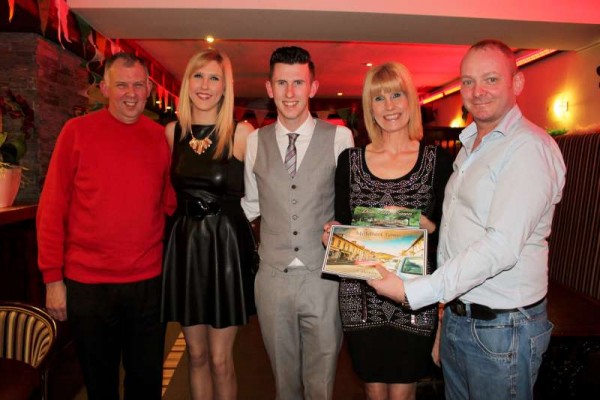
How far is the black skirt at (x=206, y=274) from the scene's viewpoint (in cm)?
203

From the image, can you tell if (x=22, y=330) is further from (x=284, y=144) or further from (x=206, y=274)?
(x=284, y=144)

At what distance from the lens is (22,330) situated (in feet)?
6.38

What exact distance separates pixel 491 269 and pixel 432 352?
732 mm

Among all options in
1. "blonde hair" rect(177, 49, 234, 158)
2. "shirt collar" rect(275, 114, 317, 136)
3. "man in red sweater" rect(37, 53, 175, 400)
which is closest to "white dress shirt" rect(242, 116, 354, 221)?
"shirt collar" rect(275, 114, 317, 136)

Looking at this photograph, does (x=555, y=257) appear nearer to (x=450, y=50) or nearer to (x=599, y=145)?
(x=599, y=145)

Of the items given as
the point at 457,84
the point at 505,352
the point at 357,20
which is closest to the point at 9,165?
the point at 505,352

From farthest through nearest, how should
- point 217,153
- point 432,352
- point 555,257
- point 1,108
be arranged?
point 555,257 < point 1,108 < point 217,153 < point 432,352

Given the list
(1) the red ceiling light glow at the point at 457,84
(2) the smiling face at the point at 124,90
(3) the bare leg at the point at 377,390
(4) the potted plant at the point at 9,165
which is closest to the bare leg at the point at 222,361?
(3) the bare leg at the point at 377,390

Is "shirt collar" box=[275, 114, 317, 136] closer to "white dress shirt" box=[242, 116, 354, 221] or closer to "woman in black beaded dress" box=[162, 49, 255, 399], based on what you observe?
"white dress shirt" box=[242, 116, 354, 221]

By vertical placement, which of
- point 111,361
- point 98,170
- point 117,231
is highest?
point 98,170

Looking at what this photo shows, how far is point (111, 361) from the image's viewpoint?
2104 millimetres

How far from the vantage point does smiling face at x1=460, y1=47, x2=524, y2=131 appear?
1.52m

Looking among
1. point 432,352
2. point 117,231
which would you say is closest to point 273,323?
point 432,352

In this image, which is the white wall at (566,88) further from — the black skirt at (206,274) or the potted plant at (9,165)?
the potted plant at (9,165)
